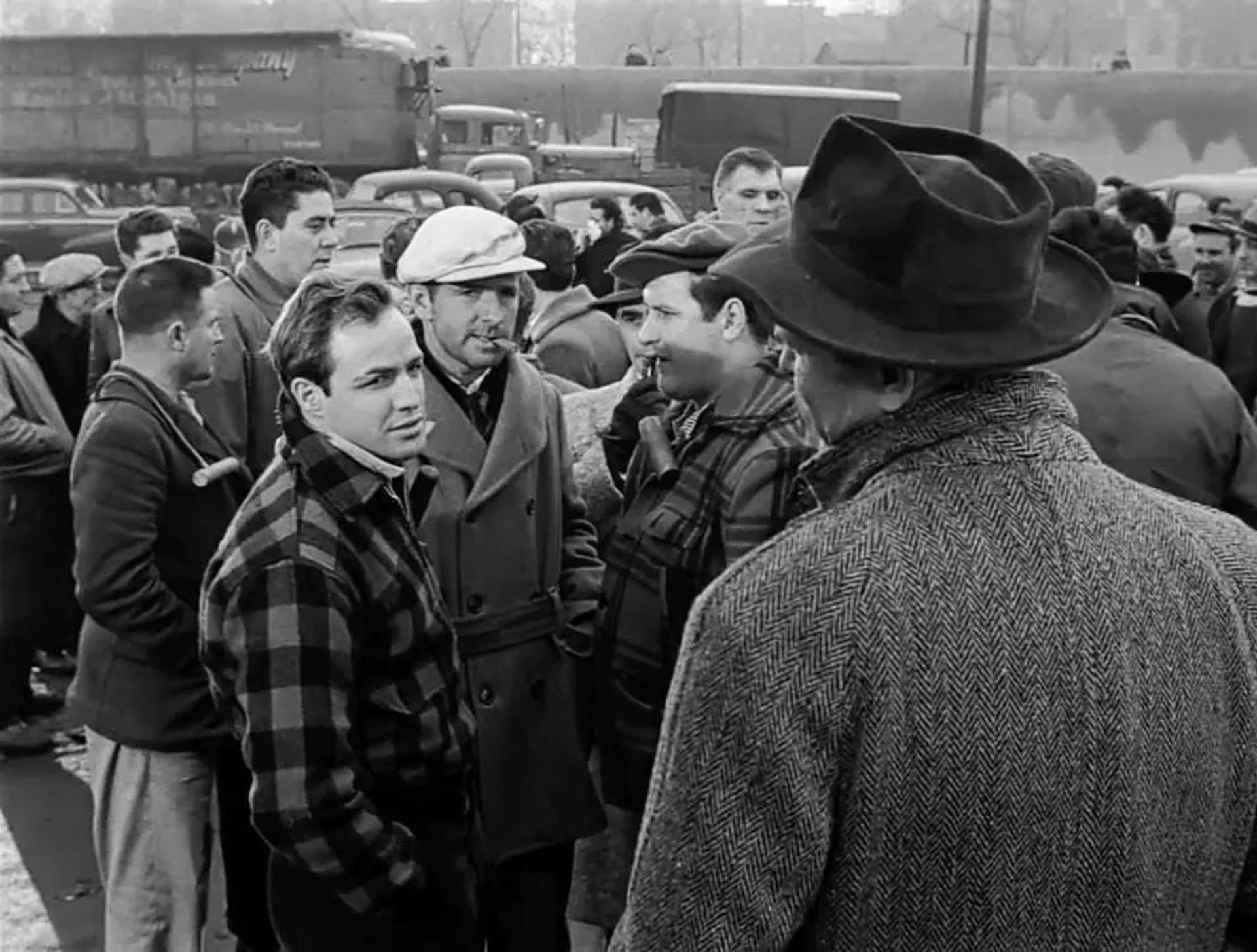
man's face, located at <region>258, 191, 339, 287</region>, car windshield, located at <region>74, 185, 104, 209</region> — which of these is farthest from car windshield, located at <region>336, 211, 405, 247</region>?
man's face, located at <region>258, 191, 339, 287</region>

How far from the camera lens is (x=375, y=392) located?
9.21 ft

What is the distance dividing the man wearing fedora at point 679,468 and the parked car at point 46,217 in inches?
590

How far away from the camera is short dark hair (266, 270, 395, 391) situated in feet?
9.21

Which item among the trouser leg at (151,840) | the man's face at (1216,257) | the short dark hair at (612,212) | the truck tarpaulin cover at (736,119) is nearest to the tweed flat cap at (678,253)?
the trouser leg at (151,840)

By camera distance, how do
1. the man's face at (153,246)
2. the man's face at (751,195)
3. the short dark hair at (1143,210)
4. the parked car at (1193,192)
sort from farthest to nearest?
the parked car at (1193,192)
the short dark hair at (1143,210)
the man's face at (751,195)
the man's face at (153,246)

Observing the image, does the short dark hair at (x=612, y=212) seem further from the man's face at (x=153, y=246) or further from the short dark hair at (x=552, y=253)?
the short dark hair at (x=552, y=253)

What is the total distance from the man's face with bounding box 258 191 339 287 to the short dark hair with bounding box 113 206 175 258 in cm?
173

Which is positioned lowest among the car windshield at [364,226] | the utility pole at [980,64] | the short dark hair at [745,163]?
the car windshield at [364,226]

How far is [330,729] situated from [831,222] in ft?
4.86

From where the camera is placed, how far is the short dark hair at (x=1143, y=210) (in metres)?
6.68

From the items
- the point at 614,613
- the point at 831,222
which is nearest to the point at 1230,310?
the point at 614,613

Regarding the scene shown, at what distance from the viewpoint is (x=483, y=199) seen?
16.2m

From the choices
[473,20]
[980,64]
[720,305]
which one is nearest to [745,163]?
[720,305]

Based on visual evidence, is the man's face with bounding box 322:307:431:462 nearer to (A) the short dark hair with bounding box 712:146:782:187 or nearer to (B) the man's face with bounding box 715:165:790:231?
(B) the man's face with bounding box 715:165:790:231
